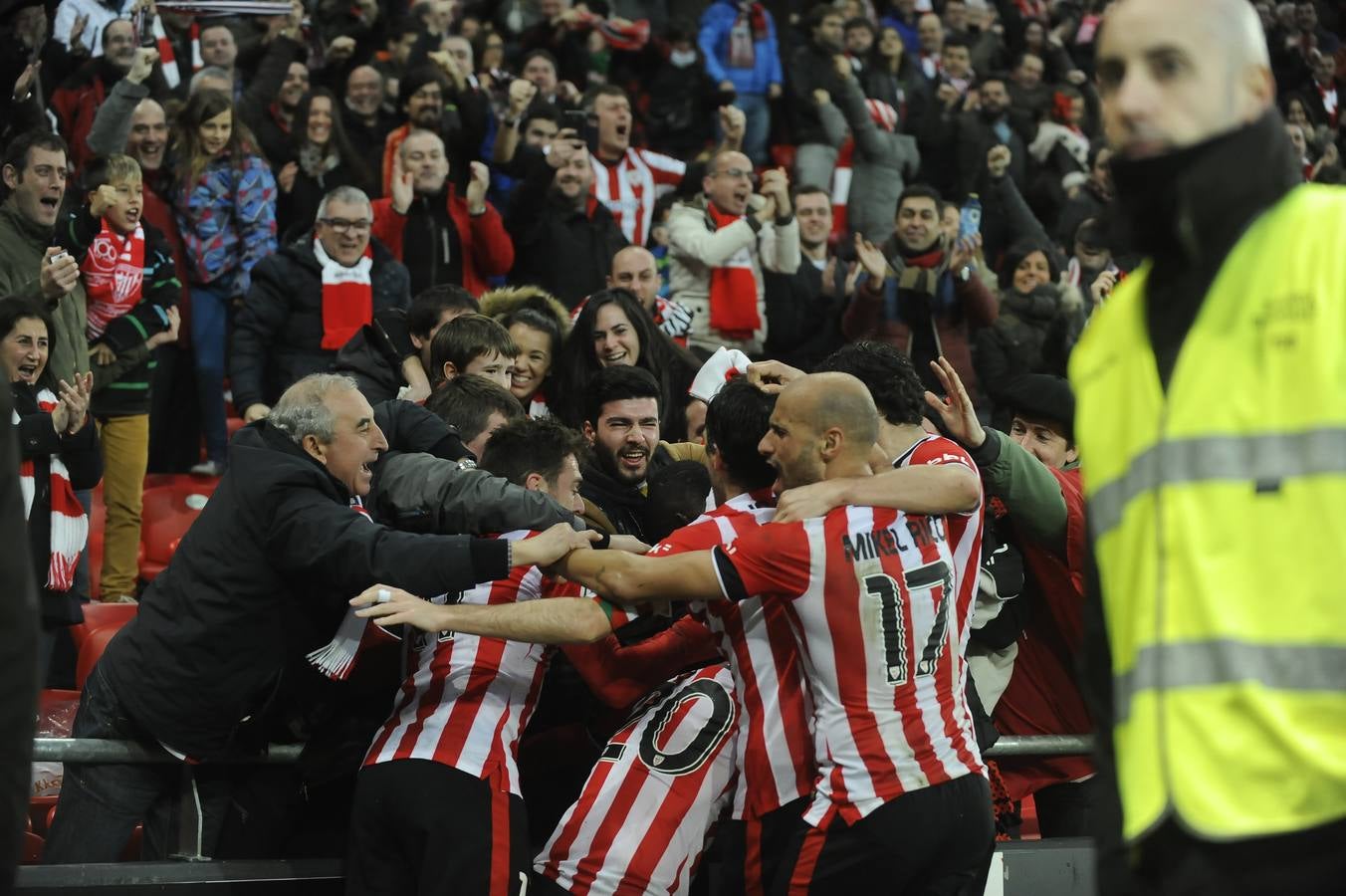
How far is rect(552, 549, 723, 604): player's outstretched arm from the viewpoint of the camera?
4.14m

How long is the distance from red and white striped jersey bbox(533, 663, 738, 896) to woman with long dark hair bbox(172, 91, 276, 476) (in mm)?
5129

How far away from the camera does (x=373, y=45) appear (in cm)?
1210

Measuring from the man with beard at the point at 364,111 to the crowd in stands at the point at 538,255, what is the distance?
0.02 metres

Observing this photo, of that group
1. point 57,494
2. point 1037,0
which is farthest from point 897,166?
point 57,494

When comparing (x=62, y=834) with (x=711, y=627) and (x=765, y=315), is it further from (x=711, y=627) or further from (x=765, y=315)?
(x=765, y=315)

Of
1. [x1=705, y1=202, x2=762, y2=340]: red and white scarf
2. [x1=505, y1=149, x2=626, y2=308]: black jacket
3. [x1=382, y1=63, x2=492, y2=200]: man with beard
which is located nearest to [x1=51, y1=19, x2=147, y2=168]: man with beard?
[x1=382, y1=63, x2=492, y2=200]: man with beard

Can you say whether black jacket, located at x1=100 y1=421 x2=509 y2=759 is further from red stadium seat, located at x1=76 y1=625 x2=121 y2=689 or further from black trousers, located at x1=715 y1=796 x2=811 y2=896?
red stadium seat, located at x1=76 y1=625 x2=121 y2=689

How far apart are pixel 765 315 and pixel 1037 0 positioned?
31.1ft

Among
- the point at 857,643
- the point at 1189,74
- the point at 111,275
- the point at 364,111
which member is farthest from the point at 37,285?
the point at 1189,74

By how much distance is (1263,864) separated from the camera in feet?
6.69

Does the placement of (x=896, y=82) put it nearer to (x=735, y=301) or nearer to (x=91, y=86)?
(x=735, y=301)

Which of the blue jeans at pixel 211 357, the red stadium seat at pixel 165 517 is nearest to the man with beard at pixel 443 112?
the blue jeans at pixel 211 357

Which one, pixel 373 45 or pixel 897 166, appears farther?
pixel 897 166

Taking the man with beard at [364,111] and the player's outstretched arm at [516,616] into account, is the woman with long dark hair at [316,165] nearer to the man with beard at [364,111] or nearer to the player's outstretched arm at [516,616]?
the man with beard at [364,111]
